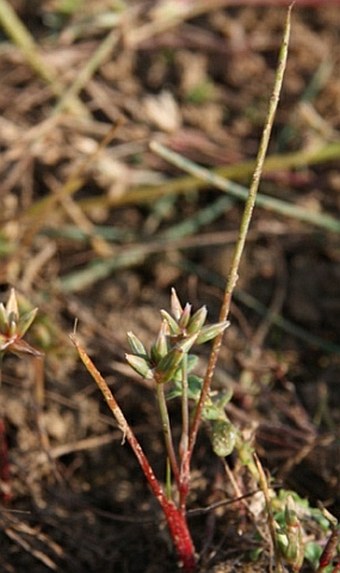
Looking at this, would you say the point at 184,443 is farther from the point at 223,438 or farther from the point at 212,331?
the point at 212,331

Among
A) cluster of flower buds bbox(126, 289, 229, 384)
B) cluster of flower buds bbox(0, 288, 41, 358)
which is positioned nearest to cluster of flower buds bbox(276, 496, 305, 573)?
cluster of flower buds bbox(126, 289, 229, 384)

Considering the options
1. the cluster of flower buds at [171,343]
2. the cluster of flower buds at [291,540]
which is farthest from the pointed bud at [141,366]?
the cluster of flower buds at [291,540]

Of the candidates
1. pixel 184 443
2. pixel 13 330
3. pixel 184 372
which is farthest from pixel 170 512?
pixel 13 330

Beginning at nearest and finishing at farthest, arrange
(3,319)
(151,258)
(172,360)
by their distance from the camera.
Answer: (172,360) < (3,319) < (151,258)

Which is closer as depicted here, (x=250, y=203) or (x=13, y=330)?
(x=250, y=203)

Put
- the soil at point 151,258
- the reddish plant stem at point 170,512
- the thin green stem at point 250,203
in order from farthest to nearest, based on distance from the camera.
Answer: the soil at point 151,258 < the reddish plant stem at point 170,512 < the thin green stem at point 250,203

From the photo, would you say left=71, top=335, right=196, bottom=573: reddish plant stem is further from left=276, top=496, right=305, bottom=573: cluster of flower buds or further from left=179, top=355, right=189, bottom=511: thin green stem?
left=276, top=496, right=305, bottom=573: cluster of flower buds

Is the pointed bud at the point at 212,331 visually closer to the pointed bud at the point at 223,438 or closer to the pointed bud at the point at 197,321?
the pointed bud at the point at 197,321
